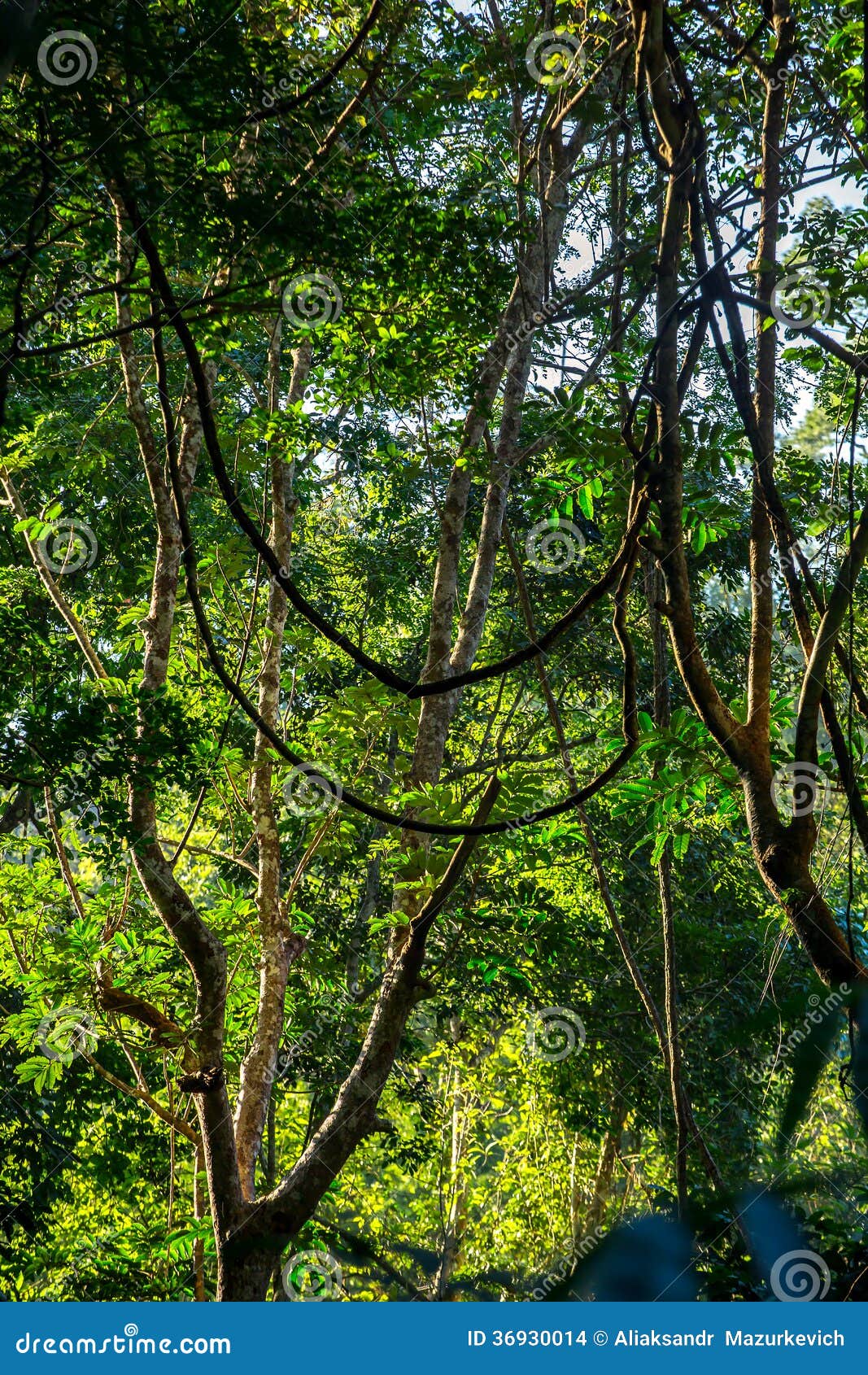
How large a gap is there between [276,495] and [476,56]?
5.70 feet

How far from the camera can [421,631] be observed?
6.90 metres

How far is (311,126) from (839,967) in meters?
2.16

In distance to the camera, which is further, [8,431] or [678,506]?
[8,431]

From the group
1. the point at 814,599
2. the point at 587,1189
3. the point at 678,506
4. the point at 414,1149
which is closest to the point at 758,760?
the point at 814,599

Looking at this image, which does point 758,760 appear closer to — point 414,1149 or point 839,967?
point 839,967

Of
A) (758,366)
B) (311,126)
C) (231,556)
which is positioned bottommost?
(758,366)

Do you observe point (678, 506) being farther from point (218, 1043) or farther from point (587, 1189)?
point (587, 1189)

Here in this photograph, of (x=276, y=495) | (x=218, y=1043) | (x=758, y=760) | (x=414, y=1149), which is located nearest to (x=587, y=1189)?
(x=414, y=1149)

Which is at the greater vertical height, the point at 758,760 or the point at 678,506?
the point at 678,506

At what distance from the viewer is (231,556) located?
4.16 meters

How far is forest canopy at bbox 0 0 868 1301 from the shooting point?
61.8 inches

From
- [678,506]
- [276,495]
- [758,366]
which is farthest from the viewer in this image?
[276,495]

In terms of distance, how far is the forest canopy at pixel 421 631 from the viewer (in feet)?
5.15

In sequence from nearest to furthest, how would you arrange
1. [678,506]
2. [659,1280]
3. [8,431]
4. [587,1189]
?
[659,1280]
[678,506]
[8,431]
[587,1189]
